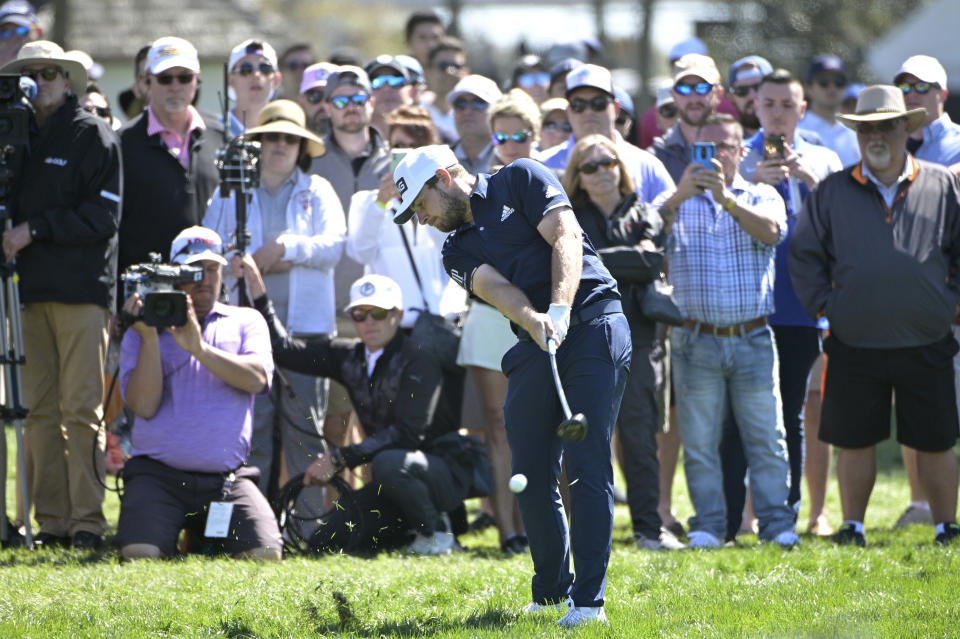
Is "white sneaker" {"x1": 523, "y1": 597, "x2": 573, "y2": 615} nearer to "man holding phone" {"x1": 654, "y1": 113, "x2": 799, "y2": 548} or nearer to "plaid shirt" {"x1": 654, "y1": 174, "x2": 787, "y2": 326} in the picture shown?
"man holding phone" {"x1": 654, "y1": 113, "x2": 799, "y2": 548}

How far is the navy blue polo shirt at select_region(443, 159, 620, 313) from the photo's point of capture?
670 centimetres

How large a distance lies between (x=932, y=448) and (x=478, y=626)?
371 cm

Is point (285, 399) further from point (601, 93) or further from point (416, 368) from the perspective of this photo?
point (601, 93)

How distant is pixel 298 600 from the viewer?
700 cm

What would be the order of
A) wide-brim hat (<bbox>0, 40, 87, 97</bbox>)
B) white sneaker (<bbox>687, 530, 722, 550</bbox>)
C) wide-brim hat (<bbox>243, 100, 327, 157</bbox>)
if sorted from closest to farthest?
white sneaker (<bbox>687, 530, 722, 550</bbox>) → wide-brim hat (<bbox>0, 40, 87, 97</bbox>) → wide-brim hat (<bbox>243, 100, 327, 157</bbox>)

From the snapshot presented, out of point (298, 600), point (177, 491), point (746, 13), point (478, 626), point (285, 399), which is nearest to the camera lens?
point (478, 626)

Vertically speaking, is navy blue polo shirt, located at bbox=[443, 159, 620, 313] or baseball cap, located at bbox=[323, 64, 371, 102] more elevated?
baseball cap, located at bbox=[323, 64, 371, 102]

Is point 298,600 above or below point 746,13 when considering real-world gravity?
below

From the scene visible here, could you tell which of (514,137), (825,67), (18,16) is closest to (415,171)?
(514,137)

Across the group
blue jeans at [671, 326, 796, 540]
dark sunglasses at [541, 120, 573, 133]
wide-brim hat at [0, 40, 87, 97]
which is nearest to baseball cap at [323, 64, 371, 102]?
dark sunglasses at [541, 120, 573, 133]

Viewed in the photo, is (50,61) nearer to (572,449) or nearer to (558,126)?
(558,126)

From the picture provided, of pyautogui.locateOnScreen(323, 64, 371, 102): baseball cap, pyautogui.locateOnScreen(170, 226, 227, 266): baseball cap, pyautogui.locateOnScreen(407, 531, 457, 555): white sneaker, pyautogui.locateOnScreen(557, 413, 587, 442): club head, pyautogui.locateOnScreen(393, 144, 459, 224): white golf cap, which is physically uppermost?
pyautogui.locateOnScreen(323, 64, 371, 102): baseball cap

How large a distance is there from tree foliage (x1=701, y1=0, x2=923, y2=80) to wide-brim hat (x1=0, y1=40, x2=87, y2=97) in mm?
25113

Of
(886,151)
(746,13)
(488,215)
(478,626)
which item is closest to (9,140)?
(488,215)
